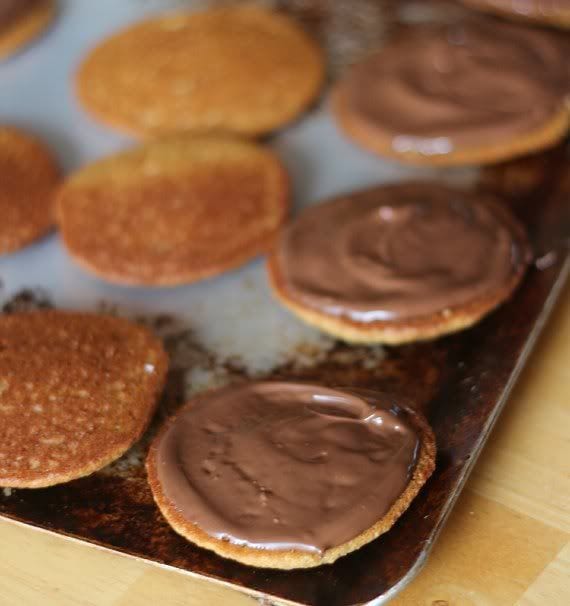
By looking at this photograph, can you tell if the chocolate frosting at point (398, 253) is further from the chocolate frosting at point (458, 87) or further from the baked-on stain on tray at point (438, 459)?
the chocolate frosting at point (458, 87)

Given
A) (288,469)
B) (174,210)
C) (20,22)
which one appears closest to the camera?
(288,469)

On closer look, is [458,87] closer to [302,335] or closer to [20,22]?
[302,335]

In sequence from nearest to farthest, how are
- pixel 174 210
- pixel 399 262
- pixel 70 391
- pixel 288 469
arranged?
pixel 288 469 < pixel 70 391 < pixel 399 262 < pixel 174 210

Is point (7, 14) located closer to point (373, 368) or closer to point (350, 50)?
point (350, 50)

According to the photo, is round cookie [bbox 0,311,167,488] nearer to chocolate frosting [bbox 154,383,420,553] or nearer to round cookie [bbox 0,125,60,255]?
chocolate frosting [bbox 154,383,420,553]

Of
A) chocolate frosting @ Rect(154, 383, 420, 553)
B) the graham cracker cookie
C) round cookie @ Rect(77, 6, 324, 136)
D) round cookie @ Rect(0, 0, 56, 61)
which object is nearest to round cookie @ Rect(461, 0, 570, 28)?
the graham cracker cookie

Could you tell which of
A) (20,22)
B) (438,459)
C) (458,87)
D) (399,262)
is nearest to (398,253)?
(399,262)

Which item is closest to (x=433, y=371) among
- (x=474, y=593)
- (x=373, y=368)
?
(x=373, y=368)
